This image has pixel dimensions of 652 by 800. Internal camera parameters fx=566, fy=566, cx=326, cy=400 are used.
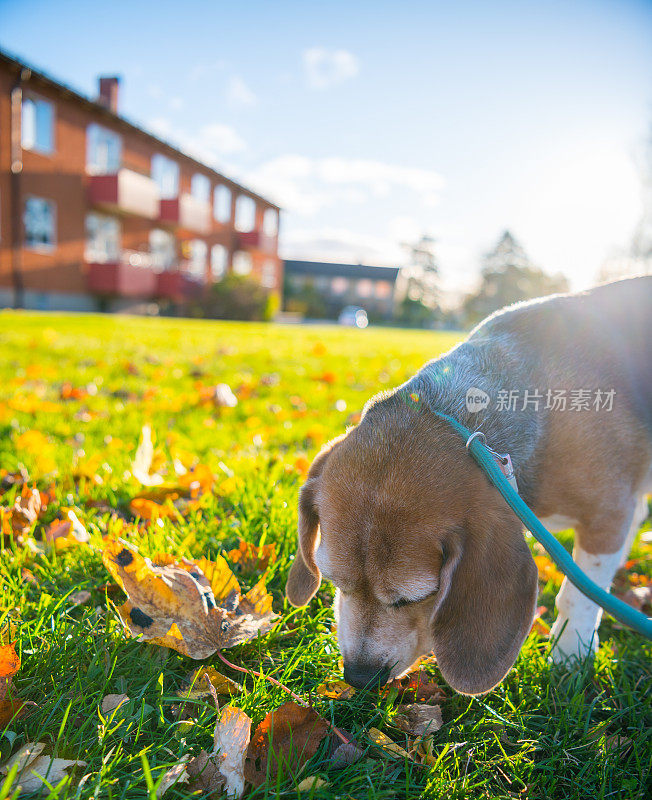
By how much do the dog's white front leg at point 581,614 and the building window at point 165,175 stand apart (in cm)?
3531

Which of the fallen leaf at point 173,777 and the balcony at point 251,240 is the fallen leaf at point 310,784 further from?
the balcony at point 251,240

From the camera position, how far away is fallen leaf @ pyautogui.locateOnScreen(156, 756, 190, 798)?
5.17ft

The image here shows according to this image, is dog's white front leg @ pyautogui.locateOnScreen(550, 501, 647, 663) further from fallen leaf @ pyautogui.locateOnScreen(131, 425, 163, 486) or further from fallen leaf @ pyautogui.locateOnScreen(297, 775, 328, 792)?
fallen leaf @ pyautogui.locateOnScreen(131, 425, 163, 486)

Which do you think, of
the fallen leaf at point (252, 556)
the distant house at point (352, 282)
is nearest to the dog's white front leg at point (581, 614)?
the fallen leaf at point (252, 556)

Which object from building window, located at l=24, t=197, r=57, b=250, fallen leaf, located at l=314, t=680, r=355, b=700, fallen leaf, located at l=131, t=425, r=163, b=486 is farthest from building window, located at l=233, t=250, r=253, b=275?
fallen leaf, located at l=314, t=680, r=355, b=700

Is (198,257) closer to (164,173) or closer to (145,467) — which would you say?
(164,173)

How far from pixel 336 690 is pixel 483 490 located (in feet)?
3.08

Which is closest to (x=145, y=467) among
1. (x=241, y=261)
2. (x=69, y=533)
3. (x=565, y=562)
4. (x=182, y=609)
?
(x=69, y=533)

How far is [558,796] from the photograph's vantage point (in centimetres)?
185

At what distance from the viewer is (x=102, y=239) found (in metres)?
30.4

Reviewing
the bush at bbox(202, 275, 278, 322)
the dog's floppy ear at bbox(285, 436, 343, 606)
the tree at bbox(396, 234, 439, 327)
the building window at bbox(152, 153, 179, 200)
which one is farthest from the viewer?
the tree at bbox(396, 234, 439, 327)

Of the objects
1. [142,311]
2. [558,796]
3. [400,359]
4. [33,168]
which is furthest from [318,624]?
[142,311]

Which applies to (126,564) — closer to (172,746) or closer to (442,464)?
(172,746)

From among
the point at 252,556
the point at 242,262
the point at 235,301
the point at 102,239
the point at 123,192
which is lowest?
the point at 252,556
